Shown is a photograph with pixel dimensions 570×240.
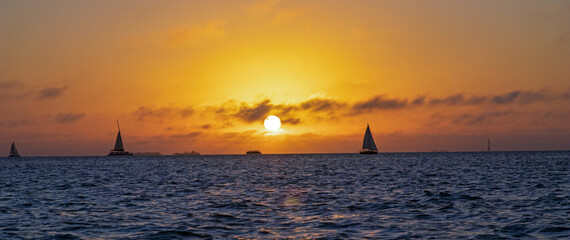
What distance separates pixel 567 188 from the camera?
4462cm

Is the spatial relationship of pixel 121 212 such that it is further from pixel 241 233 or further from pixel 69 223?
pixel 241 233

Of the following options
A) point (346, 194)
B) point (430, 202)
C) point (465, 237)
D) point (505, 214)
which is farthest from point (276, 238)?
point (346, 194)

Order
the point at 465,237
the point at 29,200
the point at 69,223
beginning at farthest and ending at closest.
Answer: the point at 29,200 < the point at 69,223 < the point at 465,237

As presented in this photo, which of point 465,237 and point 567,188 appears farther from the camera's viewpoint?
point 567,188

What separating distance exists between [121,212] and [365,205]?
1483 cm

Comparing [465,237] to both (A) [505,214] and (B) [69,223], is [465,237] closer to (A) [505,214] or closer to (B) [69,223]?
(A) [505,214]

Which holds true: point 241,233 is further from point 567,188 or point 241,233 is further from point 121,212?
point 567,188

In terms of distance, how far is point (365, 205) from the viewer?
3194 cm

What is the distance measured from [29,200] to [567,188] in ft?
146

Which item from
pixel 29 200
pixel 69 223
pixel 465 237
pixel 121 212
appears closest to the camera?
pixel 465 237

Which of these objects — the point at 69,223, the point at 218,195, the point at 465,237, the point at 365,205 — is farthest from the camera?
the point at 218,195

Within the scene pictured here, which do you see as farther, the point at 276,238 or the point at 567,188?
the point at 567,188

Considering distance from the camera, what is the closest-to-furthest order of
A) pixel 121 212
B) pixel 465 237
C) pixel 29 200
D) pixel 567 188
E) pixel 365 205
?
pixel 465 237 → pixel 121 212 → pixel 365 205 → pixel 29 200 → pixel 567 188

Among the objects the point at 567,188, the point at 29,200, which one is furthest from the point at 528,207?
the point at 29,200
